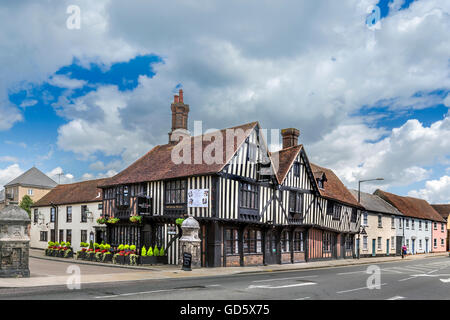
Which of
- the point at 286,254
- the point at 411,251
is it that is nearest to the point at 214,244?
the point at 286,254

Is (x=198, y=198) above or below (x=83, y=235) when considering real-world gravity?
above

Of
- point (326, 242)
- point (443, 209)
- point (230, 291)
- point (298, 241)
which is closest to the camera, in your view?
point (230, 291)

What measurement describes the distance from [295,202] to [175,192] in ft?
30.1

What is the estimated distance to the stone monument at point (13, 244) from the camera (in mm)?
15492

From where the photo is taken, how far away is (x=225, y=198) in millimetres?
23984

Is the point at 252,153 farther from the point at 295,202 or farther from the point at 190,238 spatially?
the point at 190,238

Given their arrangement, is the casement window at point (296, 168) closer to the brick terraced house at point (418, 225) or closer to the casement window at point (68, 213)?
the casement window at point (68, 213)

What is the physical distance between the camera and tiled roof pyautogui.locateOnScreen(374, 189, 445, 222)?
50.2m

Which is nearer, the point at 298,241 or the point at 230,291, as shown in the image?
the point at 230,291

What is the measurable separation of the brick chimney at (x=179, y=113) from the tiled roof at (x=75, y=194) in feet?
34.6

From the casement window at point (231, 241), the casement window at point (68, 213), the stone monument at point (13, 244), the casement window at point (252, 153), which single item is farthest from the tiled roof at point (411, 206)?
the stone monument at point (13, 244)

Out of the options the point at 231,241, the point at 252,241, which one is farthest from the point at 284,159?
the point at 231,241

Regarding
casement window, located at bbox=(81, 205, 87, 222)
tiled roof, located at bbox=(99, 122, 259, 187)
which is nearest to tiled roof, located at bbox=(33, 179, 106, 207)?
casement window, located at bbox=(81, 205, 87, 222)
